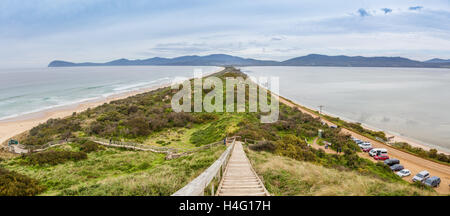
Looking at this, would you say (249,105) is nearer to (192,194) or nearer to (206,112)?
(206,112)

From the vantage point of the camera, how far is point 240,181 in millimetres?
7672

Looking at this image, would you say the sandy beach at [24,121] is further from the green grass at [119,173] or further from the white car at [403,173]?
the white car at [403,173]

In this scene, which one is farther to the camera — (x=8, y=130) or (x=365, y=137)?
(x=8, y=130)

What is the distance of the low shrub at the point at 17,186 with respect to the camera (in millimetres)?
10234

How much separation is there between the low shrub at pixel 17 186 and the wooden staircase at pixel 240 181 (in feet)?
31.9

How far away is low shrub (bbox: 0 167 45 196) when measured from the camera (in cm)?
1023

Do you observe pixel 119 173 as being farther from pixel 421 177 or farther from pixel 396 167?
pixel 421 177

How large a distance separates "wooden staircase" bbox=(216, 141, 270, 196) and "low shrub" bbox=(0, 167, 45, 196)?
9.71 meters

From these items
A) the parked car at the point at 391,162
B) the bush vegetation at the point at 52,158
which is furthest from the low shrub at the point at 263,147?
the parked car at the point at 391,162

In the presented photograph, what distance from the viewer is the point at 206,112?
33.3 m

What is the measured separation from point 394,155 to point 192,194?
28.4m

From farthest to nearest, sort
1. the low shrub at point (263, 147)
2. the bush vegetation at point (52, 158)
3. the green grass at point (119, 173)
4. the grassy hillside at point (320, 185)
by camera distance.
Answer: the low shrub at point (263, 147), the bush vegetation at point (52, 158), the green grass at point (119, 173), the grassy hillside at point (320, 185)

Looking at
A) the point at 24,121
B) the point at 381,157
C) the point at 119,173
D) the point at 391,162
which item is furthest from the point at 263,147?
the point at 24,121
